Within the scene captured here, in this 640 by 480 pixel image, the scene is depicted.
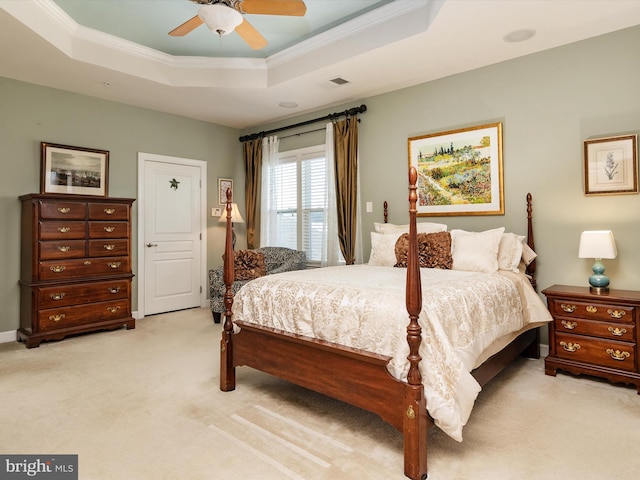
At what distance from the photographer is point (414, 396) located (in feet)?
5.65

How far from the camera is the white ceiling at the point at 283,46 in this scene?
2.92 m

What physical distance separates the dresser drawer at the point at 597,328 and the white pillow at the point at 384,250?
56.5 inches

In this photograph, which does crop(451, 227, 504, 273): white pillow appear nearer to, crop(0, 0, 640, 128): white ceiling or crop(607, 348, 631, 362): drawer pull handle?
crop(607, 348, 631, 362): drawer pull handle

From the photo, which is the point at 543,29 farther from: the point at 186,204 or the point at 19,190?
the point at 19,190

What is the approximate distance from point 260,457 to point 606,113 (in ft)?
11.7

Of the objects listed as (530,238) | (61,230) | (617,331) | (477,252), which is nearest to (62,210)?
(61,230)

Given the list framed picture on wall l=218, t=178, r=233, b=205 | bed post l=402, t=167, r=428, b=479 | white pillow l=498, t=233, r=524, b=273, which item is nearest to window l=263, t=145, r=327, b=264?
framed picture on wall l=218, t=178, r=233, b=205

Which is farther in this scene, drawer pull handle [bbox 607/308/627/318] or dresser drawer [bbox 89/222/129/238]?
dresser drawer [bbox 89/222/129/238]

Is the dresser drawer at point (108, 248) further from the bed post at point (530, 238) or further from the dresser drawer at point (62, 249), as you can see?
the bed post at point (530, 238)

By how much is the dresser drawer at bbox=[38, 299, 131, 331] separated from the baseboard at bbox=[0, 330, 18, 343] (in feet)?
1.70

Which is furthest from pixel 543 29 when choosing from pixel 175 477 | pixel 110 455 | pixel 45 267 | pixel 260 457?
pixel 45 267

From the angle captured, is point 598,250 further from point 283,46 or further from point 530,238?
point 283,46

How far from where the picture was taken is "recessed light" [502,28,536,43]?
121 inches

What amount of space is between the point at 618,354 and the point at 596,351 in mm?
125
